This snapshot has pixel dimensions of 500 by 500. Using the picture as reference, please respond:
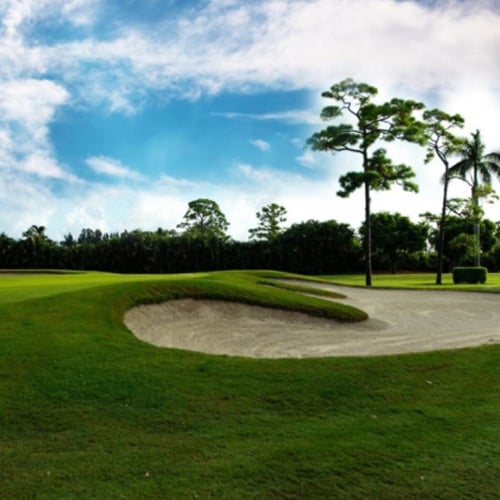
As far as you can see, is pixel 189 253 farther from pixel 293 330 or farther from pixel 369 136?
pixel 293 330

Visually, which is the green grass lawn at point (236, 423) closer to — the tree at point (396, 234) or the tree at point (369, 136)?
the tree at point (369, 136)

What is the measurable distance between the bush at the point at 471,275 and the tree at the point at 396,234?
22.7 m

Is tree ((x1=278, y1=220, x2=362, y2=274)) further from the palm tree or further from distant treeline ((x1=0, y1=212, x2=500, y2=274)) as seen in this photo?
the palm tree

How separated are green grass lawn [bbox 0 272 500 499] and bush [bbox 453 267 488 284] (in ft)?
102

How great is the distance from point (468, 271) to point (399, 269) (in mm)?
27200

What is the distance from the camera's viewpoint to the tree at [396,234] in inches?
2413

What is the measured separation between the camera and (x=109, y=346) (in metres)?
8.46

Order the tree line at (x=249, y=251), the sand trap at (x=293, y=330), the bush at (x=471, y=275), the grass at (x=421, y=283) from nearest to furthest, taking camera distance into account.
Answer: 1. the sand trap at (x=293, y=330)
2. the grass at (x=421, y=283)
3. the bush at (x=471, y=275)
4. the tree line at (x=249, y=251)

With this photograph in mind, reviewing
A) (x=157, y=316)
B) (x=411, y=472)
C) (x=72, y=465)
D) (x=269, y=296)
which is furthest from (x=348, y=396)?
(x=269, y=296)

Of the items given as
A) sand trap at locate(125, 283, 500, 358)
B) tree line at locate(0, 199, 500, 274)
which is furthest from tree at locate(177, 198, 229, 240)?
sand trap at locate(125, 283, 500, 358)

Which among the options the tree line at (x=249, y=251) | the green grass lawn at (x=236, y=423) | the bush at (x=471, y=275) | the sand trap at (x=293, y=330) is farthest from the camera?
the tree line at (x=249, y=251)

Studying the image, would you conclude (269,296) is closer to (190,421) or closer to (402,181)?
(190,421)

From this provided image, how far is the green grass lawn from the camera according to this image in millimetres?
4547

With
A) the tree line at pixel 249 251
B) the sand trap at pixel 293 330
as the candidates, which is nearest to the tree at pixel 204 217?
the tree line at pixel 249 251
